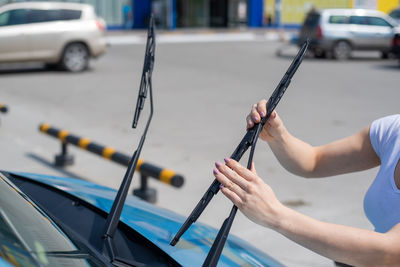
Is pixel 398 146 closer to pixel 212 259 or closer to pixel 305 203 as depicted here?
pixel 212 259

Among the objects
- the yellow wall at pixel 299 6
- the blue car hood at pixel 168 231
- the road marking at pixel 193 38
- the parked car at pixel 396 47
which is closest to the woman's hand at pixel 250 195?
the blue car hood at pixel 168 231

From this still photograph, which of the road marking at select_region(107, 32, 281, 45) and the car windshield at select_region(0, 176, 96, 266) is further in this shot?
the road marking at select_region(107, 32, 281, 45)

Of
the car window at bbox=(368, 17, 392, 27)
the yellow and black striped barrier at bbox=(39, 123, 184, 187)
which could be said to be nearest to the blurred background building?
the car window at bbox=(368, 17, 392, 27)

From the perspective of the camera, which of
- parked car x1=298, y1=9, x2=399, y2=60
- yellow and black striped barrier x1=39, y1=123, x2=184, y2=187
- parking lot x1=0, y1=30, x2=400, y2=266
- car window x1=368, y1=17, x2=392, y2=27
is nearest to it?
yellow and black striped barrier x1=39, y1=123, x2=184, y2=187

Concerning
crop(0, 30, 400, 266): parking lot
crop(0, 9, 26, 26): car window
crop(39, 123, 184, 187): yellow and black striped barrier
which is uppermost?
crop(0, 9, 26, 26): car window

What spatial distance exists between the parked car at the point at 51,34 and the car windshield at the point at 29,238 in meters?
12.4

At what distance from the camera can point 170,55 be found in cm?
1950

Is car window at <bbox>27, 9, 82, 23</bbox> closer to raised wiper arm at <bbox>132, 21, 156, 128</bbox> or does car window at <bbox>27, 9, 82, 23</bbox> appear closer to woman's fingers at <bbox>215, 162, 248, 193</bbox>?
raised wiper arm at <bbox>132, 21, 156, 128</bbox>

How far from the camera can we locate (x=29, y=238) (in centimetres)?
165

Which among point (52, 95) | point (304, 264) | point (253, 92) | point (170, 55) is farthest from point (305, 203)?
point (170, 55)

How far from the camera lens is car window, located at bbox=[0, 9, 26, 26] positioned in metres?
13.6

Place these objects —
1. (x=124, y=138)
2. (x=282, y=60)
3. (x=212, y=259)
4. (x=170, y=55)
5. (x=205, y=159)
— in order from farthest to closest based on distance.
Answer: (x=170, y=55) < (x=282, y=60) < (x=124, y=138) < (x=205, y=159) < (x=212, y=259)

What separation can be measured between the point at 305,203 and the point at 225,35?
27044mm

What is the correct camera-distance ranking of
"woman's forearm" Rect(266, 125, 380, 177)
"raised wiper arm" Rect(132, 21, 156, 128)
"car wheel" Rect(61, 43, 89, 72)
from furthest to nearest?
"car wheel" Rect(61, 43, 89, 72)
"woman's forearm" Rect(266, 125, 380, 177)
"raised wiper arm" Rect(132, 21, 156, 128)
